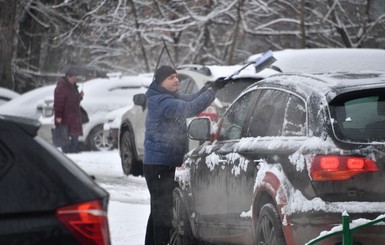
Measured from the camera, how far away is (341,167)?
20.5 feet

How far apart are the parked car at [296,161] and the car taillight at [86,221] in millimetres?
2132

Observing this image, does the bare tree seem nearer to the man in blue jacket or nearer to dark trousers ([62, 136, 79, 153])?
dark trousers ([62, 136, 79, 153])

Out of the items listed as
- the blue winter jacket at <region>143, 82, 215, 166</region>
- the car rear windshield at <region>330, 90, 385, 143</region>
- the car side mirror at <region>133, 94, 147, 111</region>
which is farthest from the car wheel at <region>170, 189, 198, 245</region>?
the car side mirror at <region>133, 94, 147, 111</region>

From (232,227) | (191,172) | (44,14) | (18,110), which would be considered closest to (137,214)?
(191,172)

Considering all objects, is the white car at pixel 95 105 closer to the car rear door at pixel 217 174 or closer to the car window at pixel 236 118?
the car rear door at pixel 217 174

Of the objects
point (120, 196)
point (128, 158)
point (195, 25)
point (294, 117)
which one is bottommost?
point (120, 196)

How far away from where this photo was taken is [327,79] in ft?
23.0

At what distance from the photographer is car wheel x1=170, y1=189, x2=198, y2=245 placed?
8953 mm

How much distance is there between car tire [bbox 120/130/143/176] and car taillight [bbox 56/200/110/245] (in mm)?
10945

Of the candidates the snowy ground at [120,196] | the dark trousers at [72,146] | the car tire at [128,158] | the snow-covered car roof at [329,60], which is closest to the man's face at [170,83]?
the snowy ground at [120,196]

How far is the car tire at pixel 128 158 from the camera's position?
15.4 m

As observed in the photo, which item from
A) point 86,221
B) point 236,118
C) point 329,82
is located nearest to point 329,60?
point 236,118

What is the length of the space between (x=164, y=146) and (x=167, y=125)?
0.64 ft

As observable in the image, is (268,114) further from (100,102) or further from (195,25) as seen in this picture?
(195,25)
